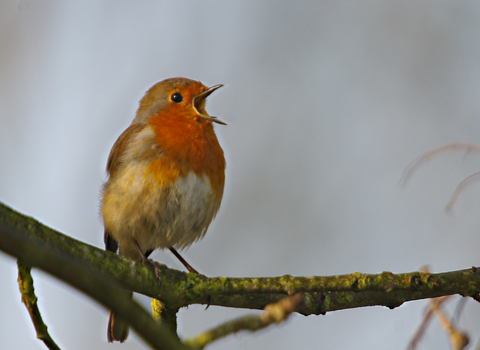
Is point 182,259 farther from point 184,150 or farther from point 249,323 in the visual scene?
point 249,323

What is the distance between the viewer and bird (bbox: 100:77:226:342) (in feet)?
13.5

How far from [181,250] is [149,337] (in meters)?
3.39

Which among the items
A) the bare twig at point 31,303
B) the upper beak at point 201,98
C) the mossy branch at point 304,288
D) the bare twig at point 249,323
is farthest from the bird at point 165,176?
the bare twig at point 249,323

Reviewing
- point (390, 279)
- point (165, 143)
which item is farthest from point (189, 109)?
point (390, 279)

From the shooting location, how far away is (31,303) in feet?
7.26

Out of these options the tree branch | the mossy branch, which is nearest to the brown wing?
the mossy branch

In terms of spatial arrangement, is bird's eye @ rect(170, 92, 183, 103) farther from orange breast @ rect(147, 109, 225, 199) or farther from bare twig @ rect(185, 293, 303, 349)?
bare twig @ rect(185, 293, 303, 349)

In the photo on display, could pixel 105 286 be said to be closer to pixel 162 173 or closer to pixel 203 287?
pixel 203 287

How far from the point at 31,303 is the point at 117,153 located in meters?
2.59

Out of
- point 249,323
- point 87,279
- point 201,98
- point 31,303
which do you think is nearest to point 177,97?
point 201,98

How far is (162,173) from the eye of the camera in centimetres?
411

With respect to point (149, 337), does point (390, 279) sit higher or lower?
higher

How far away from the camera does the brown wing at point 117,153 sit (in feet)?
15.0

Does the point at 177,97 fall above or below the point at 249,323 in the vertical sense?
above
